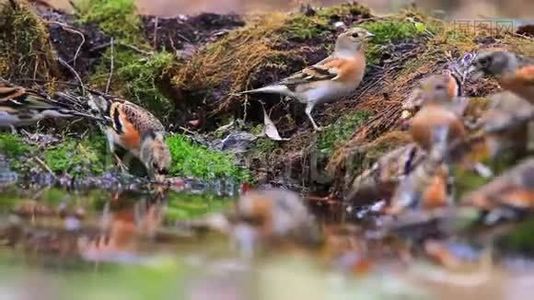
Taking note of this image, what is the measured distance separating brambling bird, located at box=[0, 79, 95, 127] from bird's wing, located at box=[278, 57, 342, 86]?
5.64ft

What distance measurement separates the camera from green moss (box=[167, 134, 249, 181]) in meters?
7.86

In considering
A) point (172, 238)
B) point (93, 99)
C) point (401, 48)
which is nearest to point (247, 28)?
point (401, 48)

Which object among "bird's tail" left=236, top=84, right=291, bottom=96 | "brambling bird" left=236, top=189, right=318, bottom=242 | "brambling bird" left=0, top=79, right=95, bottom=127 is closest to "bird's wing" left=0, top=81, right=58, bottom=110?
"brambling bird" left=0, top=79, right=95, bottom=127

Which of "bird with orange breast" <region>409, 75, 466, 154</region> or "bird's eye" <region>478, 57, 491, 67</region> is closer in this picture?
"bird with orange breast" <region>409, 75, 466, 154</region>

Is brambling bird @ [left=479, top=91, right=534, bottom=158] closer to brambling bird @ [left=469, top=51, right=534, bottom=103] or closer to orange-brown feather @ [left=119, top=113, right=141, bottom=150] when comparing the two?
brambling bird @ [left=469, top=51, right=534, bottom=103]

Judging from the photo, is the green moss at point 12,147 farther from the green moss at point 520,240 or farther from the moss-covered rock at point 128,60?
the green moss at point 520,240

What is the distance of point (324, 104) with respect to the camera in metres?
8.77

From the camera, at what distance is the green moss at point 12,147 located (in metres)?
7.49

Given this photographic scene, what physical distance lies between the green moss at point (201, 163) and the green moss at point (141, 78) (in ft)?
4.16

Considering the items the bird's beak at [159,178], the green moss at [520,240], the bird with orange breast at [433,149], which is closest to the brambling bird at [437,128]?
the bird with orange breast at [433,149]

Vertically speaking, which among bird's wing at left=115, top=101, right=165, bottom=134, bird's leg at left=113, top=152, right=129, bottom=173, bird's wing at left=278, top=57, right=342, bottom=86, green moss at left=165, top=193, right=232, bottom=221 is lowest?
green moss at left=165, top=193, right=232, bottom=221

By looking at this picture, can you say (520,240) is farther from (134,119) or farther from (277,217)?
(134,119)

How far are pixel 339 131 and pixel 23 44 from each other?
3.22m

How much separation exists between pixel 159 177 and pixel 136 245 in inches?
110
